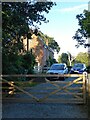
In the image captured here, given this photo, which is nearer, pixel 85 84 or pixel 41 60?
pixel 85 84

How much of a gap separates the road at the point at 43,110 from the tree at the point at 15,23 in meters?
3.27

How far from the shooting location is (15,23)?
17.5 metres

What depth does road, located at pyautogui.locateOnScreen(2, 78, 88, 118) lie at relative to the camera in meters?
12.1

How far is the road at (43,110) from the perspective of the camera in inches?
476

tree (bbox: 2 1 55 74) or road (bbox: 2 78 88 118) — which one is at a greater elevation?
tree (bbox: 2 1 55 74)

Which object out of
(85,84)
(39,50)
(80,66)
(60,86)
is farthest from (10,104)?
(39,50)

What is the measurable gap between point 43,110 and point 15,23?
5.78m

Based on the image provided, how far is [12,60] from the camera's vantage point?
752 inches

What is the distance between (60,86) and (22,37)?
204 inches

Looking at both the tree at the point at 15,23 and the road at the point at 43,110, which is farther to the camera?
the tree at the point at 15,23

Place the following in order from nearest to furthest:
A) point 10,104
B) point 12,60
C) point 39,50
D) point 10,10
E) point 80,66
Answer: point 10,104 → point 10,10 → point 12,60 → point 80,66 → point 39,50

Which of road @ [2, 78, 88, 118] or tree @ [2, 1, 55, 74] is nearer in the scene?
road @ [2, 78, 88, 118]

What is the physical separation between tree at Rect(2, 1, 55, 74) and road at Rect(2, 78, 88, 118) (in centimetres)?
327

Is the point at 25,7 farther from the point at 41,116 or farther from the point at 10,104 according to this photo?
the point at 41,116
